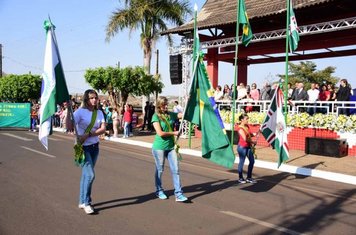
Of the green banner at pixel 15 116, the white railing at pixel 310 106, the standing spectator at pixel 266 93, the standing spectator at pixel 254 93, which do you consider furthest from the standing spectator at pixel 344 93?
the green banner at pixel 15 116

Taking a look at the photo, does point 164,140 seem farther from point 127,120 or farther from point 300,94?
point 127,120

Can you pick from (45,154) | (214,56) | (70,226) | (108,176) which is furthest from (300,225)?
(214,56)

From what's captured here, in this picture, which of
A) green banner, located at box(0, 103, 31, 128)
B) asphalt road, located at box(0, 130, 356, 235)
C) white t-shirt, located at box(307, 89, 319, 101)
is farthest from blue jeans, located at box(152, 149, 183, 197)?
green banner, located at box(0, 103, 31, 128)

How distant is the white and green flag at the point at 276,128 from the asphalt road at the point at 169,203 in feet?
2.42

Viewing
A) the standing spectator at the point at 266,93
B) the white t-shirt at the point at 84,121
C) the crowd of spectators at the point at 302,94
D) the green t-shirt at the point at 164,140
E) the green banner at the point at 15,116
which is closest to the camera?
the white t-shirt at the point at 84,121

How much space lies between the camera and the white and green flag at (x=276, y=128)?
1032 centimetres

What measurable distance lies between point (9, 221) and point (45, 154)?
7.37 meters

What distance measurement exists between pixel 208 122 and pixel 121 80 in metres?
15.5

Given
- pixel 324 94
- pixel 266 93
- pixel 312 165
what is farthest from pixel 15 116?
pixel 312 165

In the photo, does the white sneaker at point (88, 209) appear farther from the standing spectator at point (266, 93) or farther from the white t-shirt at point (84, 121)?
the standing spectator at point (266, 93)

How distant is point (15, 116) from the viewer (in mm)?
25500

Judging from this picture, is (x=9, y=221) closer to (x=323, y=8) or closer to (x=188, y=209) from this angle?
(x=188, y=209)

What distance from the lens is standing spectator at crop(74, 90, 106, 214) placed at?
6.04 meters

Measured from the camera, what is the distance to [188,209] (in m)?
6.48
